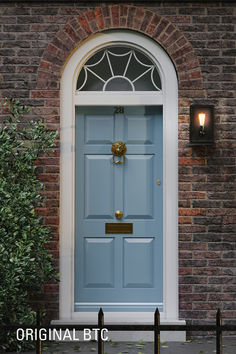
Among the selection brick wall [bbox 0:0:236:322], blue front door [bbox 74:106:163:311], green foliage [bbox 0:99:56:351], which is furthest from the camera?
blue front door [bbox 74:106:163:311]

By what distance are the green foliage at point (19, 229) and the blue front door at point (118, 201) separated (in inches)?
22.3

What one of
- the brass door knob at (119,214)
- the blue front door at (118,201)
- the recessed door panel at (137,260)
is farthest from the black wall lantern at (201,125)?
the recessed door panel at (137,260)

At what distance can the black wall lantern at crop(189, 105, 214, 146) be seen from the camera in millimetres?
5883

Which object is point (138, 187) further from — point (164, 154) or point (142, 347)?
point (142, 347)

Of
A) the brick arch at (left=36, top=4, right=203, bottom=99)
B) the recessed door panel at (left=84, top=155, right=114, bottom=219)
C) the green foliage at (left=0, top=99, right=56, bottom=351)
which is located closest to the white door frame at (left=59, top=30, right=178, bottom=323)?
the brick arch at (left=36, top=4, right=203, bottom=99)

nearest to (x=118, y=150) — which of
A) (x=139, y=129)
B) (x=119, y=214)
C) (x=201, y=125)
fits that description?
(x=139, y=129)

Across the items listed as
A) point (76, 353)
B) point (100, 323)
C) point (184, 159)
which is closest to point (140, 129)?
point (184, 159)

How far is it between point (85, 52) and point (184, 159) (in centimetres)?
170

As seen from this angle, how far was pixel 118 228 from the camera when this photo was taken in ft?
20.1

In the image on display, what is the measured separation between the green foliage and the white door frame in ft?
1.06

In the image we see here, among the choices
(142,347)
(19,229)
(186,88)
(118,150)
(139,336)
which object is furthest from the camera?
(118,150)

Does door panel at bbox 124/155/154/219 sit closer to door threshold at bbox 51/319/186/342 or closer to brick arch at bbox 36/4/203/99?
brick arch at bbox 36/4/203/99

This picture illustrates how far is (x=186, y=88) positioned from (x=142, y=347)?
2933 millimetres

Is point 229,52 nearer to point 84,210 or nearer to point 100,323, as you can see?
point 84,210
